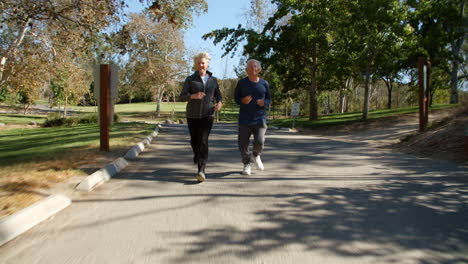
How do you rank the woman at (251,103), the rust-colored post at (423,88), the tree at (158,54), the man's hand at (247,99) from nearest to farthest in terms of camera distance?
the man's hand at (247,99)
the woman at (251,103)
the rust-colored post at (423,88)
the tree at (158,54)

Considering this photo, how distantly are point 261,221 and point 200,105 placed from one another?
93.9 inches

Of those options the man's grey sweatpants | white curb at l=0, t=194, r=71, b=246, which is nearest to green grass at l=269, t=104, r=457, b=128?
the man's grey sweatpants

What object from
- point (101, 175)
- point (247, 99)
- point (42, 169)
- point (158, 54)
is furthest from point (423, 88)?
point (158, 54)

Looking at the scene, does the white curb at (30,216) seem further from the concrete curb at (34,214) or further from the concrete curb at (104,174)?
the concrete curb at (104,174)

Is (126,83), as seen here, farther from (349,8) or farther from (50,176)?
(50,176)

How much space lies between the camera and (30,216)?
142 inches

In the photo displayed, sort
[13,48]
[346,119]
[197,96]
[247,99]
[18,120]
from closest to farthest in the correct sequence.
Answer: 1. [197,96]
2. [247,99]
3. [13,48]
4. [346,119]
5. [18,120]

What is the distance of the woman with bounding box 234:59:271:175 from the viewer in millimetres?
5883

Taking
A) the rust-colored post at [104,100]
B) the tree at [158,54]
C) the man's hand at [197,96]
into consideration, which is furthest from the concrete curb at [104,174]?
the tree at [158,54]

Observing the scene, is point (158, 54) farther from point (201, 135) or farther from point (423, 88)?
point (201, 135)

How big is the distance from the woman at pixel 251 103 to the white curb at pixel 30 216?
2.83 metres

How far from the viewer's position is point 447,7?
27.4 m

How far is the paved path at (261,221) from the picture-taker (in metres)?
2.91

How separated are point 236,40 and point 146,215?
69.5 ft
